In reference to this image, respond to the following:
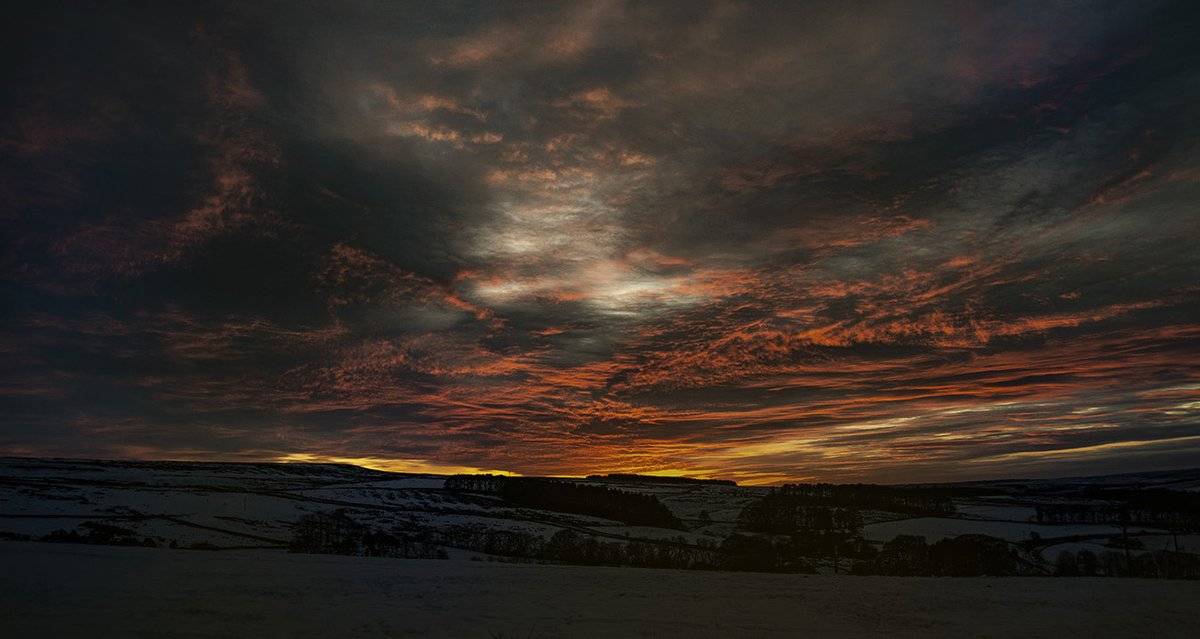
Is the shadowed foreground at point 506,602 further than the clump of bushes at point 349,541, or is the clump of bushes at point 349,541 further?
the clump of bushes at point 349,541

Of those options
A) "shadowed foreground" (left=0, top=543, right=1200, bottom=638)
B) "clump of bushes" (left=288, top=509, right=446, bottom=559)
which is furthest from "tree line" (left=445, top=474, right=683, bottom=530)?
"shadowed foreground" (left=0, top=543, right=1200, bottom=638)

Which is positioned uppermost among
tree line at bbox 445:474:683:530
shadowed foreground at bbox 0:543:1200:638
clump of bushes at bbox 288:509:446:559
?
tree line at bbox 445:474:683:530

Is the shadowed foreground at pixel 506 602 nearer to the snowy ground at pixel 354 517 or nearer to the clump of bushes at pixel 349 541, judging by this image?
the clump of bushes at pixel 349 541

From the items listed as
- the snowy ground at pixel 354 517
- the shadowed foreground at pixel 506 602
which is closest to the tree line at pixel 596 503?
the snowy ground at pixel 354 517

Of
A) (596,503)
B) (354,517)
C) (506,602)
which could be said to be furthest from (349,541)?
(596,503)

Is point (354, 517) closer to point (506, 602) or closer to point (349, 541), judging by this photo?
point (349, 541)

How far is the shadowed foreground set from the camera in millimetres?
24578

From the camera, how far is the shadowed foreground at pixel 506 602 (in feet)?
80.6

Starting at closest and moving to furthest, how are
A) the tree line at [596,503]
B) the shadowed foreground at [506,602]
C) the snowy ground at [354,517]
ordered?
1. the shadowed foreground at [506,602]
2. the snowy ground at [354,517]
3. the tree line at [596,503]

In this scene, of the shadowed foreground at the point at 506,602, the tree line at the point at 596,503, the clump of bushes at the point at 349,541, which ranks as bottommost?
the clump of bushes at the point at 349,541

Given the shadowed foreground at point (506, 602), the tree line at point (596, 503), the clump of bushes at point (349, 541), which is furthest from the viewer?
the tree line at point (596, 503)

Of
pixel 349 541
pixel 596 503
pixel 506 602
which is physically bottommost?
pixel 349 541

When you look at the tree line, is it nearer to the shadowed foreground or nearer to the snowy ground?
the snowy ground

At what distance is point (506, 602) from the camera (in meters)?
31.2
